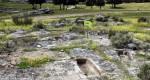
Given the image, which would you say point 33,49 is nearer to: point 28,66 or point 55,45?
point 55,45

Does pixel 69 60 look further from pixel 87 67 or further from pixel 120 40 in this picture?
pixel 120 40

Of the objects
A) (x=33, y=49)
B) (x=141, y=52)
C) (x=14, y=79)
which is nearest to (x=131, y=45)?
(x=141, y=52)

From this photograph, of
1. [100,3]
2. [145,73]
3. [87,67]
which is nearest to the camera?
[145,73]

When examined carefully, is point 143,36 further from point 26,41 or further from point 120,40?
point 26,41

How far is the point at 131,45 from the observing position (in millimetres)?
47719

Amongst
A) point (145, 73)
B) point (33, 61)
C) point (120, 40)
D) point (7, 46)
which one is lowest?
point (33, 61)

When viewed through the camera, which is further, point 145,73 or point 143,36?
point 143,36

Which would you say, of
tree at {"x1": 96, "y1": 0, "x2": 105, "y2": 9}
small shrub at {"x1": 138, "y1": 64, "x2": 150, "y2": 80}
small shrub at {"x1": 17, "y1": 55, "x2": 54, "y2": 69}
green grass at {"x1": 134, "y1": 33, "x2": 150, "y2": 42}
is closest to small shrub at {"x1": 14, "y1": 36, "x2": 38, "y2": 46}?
small shrub at {"x1": 17, "y1": 55, "x2": 54, "y2": 69}

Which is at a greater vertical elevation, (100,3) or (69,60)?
(69,60)

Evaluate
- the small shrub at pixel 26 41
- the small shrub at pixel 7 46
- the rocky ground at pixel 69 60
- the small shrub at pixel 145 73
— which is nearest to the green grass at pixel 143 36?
the rocky ground at pixel 69 60

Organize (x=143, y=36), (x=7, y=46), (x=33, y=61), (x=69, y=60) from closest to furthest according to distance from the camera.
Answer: (x=33, y=61)
(x=69, y=60)
(x=7, y=46)
(x=143, y=36)

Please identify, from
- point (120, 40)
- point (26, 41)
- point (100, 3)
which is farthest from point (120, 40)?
point (100, 3)

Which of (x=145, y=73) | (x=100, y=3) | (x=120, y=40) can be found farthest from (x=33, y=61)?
(x=100, y=3)

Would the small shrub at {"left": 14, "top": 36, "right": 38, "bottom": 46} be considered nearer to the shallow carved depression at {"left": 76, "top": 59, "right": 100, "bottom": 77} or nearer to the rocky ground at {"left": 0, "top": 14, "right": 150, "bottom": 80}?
the rocky ground at {"left": 0, "top": 14, "right": 150, "bottom": 80}
